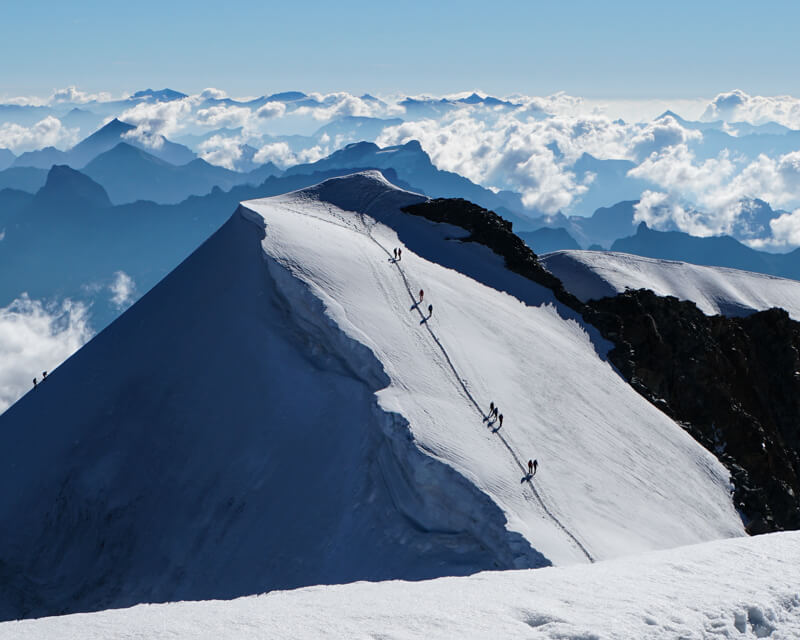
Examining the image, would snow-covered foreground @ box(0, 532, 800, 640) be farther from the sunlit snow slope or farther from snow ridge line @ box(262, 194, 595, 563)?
snow ridge line @ box(262, 194, 595, 563)

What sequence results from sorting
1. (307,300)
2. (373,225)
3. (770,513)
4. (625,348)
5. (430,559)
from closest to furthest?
(430,559) < (307,300) < (770,513) < (625,348) < (373,225)

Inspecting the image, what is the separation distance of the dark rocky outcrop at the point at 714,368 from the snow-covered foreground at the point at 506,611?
3215 centimetres

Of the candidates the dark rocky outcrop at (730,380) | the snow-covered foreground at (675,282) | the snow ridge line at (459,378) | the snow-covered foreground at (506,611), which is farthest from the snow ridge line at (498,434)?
the snow-covered foreground at (675,282)

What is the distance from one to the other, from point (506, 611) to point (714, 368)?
179 feet

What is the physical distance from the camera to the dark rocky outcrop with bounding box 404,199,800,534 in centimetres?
5041

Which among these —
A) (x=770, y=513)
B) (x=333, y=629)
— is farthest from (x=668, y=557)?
(x=770, y=513)

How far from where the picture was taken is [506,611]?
42.0 feet

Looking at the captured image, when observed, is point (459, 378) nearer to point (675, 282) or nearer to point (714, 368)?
point (714, 368)

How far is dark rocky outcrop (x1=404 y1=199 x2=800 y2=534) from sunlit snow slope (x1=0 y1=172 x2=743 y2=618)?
4433mm

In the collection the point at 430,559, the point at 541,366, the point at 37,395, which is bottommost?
the point at 430,559

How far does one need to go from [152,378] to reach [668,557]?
33.1 metres

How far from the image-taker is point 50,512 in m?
37.4

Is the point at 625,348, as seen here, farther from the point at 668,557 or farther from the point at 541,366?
the point at 668,557

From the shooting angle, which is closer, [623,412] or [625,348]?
[623,412]
